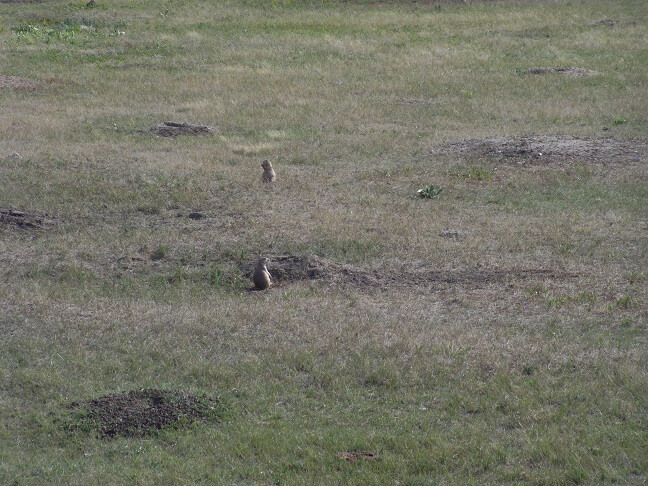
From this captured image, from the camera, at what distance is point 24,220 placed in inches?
458

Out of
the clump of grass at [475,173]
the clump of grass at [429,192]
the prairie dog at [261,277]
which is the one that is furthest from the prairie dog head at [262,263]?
the clump of grass at [475,173]

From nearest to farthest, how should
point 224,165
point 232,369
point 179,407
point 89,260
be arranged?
point 179,407, point 232,369, point 89,260, point 224,165

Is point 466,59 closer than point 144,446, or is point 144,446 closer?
point 144,446

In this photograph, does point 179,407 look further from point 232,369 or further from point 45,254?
point 45,254

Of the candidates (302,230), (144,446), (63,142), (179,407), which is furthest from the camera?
(63,142)

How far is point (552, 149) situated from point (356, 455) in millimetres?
10499

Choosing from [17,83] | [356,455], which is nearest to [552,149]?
[356,455]

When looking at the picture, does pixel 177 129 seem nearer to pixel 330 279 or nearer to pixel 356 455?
pixel 330 279

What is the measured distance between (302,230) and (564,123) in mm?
8472

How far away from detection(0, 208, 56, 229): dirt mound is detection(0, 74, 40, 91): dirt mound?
32.4 feet

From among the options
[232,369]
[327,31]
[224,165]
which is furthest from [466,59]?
[232,369]

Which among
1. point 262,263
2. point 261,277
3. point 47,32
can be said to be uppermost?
point 47,32

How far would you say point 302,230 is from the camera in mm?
11359

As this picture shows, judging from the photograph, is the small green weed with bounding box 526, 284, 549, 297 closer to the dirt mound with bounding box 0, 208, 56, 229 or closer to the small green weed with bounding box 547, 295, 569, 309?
the small green weed with bounding box 547, 295, 569, 309
